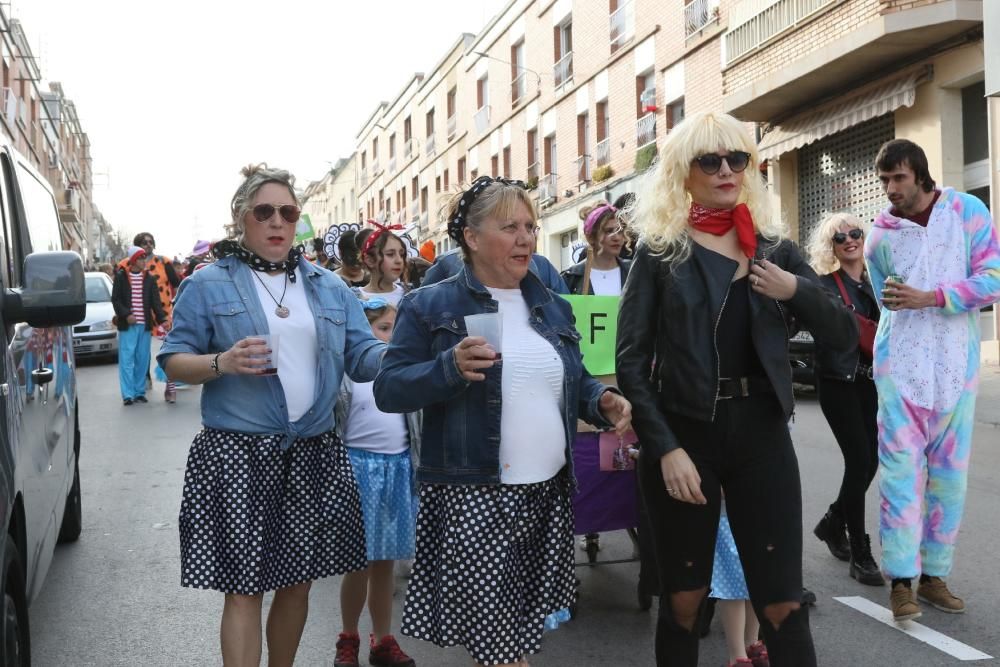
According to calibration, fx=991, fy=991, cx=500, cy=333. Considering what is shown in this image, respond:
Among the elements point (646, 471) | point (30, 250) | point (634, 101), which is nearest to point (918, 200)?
point (646, 471)

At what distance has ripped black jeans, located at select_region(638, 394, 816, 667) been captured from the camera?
9.18ft

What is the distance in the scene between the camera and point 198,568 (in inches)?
120

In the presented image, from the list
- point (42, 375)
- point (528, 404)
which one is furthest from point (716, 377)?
point (42, 375)

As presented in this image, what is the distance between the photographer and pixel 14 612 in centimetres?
295

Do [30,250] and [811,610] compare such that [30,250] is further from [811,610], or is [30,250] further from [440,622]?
[811,610]

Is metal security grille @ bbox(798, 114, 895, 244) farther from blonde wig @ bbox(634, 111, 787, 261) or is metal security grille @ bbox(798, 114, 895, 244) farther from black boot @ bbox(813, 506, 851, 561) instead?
blonde wig @ bbox(634, 111, 787, 261)

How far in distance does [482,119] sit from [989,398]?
2734 centimetres

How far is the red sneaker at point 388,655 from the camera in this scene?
399 cm

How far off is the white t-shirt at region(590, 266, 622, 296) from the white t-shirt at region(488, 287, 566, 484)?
2720mm

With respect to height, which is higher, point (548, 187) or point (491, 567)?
point (548, 187)

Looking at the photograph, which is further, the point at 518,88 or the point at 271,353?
the point at 518,88

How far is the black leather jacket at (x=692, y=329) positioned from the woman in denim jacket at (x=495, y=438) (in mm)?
→ 141

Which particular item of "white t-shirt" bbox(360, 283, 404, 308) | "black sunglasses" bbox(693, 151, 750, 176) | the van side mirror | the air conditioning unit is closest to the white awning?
the air conditioning unit

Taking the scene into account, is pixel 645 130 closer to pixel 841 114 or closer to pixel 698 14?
pixel 698 14
